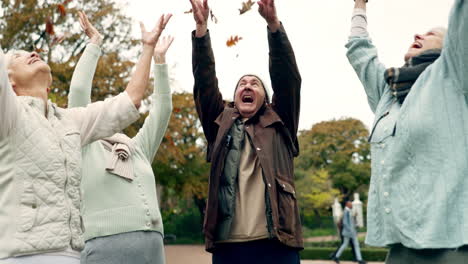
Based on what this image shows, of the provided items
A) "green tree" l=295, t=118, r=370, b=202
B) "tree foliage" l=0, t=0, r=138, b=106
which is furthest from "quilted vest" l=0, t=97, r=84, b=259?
"green tree" l=295, t=118, r=370, b=202

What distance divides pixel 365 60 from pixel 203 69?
1.21 m

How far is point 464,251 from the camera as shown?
3098 millimetres

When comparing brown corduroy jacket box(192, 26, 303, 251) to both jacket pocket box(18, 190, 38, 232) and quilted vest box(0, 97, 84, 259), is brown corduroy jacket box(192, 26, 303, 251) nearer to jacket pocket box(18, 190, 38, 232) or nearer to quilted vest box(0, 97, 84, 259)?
quilted vest box(0, 97, 84, 259)

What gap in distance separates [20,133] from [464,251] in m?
2.29

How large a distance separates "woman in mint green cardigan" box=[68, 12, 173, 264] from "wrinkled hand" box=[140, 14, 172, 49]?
1.74 ft

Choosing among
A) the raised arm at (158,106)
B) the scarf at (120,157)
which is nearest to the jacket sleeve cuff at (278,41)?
the raised arm at (158,106)

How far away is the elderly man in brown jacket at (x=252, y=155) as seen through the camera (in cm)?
425

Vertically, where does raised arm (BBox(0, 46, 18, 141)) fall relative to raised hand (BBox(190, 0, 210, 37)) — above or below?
below

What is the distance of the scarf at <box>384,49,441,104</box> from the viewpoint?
351 cm

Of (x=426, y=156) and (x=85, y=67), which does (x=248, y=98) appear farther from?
(x=426, y=156)

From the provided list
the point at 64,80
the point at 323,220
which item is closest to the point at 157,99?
the point at 64,80

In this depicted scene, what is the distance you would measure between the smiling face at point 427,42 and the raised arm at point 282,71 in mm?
1054

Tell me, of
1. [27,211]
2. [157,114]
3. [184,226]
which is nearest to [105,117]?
[27,211]

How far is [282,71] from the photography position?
456 cm
